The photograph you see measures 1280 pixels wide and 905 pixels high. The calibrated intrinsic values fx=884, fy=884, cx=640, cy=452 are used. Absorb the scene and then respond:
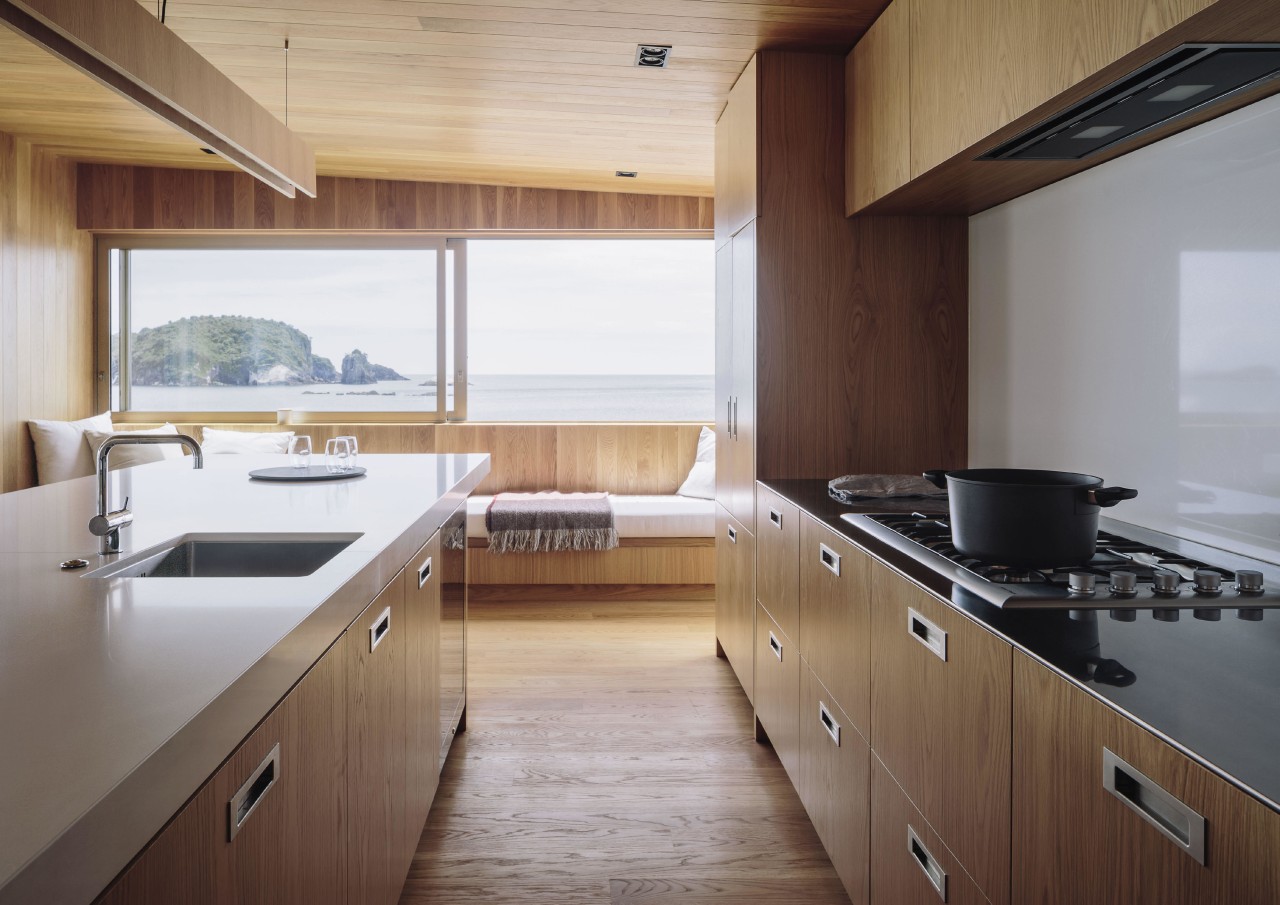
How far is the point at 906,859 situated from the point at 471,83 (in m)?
3.12

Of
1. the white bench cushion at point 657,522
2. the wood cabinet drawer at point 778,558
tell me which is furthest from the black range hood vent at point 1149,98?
the white bench cushion at point 657,522

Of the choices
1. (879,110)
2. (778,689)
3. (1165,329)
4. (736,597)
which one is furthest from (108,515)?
(736,597)

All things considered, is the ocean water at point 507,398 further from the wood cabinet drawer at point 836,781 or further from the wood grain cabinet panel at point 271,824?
the wood grain cabinet panel at point 271,824

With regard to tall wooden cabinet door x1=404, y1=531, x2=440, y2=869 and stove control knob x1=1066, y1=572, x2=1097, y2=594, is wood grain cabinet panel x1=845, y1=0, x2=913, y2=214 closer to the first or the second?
stove control knob x1=1066, y1=572, x2=1097, y2=594

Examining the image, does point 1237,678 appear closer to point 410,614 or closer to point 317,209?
point 410,614

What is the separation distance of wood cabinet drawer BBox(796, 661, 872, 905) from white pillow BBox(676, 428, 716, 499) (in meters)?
2.83

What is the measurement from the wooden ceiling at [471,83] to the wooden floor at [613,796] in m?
2.27

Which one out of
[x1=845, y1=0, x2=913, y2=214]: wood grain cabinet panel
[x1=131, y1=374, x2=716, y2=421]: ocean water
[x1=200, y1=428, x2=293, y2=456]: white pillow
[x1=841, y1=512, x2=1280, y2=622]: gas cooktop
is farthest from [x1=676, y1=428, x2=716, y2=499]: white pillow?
[x1=841, y1=512, x2=1280, y2=622]: gas cooktop

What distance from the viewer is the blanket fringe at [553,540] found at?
15.3 feet

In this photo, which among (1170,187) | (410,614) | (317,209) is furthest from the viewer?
(317,209)

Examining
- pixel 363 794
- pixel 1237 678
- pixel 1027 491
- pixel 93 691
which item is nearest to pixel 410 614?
pixel 363 794

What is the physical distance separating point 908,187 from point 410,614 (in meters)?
1.65

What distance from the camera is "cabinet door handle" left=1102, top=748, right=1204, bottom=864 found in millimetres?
730

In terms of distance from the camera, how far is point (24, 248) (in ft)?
15.7
